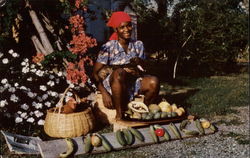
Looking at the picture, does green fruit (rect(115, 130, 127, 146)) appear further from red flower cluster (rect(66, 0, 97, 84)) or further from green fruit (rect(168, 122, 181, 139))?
red flower cluster (rect(66, 0, 97, 84))

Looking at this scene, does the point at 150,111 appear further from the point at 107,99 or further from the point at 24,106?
the point at 24,106

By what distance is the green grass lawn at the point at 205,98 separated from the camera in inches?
247

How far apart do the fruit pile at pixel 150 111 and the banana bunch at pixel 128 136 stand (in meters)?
0.46

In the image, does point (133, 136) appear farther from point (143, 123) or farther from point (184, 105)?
point (184, 105)

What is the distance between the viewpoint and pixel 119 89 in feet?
15.9

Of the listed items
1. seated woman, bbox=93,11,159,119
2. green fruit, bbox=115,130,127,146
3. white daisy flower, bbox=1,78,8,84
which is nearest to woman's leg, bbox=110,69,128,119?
seated woman, bbox=93,11,159,119

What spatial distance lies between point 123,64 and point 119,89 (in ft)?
2.27

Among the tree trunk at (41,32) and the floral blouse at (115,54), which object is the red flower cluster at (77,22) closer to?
the floral blouse at (115,54)

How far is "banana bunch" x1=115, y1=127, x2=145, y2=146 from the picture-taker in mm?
4293

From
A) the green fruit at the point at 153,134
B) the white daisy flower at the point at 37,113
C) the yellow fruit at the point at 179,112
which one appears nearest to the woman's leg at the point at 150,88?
the yellow fruit at the point at 179,112

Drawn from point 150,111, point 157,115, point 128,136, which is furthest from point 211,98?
point 128,136

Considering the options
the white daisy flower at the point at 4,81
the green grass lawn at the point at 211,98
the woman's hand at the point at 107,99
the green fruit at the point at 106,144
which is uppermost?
the white daisy flower at the point at 4,81

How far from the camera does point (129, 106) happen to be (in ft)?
16.6

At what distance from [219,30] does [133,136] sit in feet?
28.6
